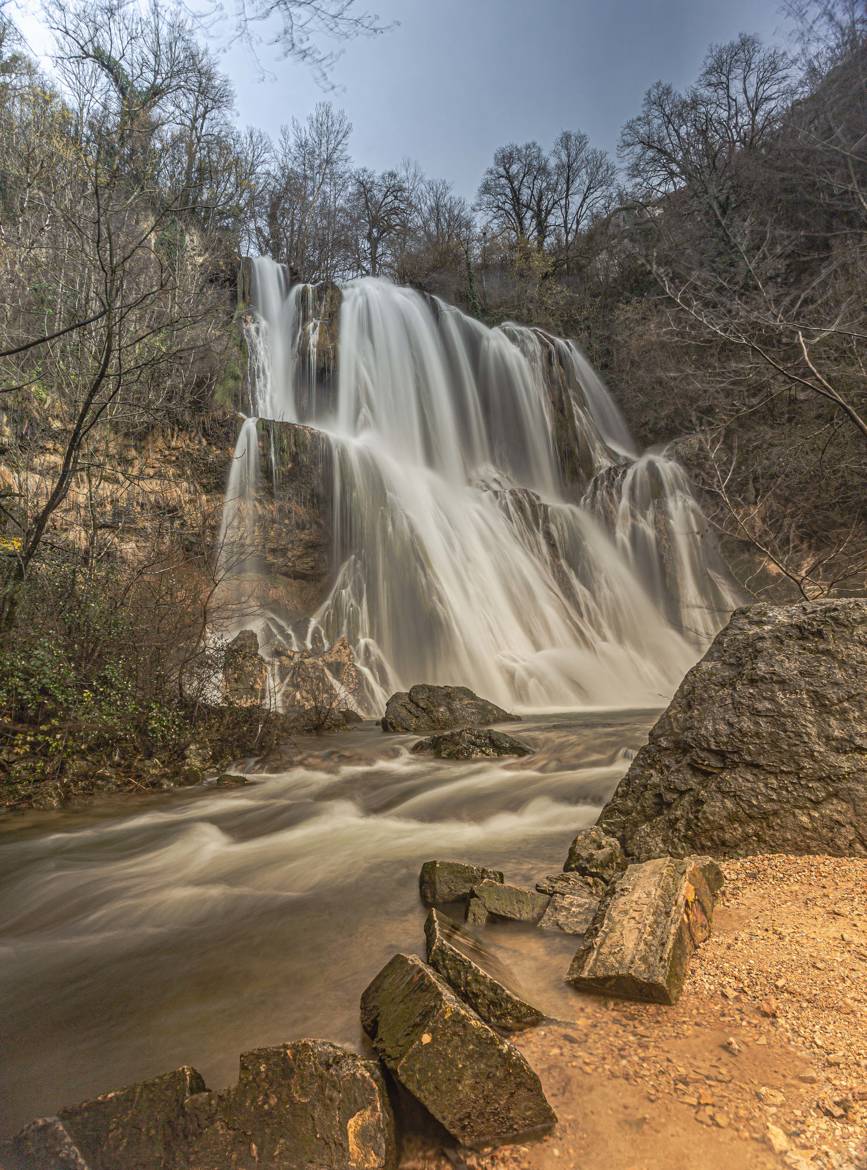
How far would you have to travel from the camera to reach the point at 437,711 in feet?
28.4

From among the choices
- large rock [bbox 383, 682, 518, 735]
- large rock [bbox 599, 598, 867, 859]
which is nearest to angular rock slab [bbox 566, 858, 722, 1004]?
large rock [bbox 599, 598, 867, 859]

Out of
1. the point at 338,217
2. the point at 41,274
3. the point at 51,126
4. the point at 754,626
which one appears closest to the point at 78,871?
the point at 754,626

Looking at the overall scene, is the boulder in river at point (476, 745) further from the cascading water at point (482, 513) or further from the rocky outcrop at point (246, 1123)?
the rocky outcrop at point (246, 1123)

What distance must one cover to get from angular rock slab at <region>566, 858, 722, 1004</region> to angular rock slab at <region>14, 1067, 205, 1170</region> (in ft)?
4.09

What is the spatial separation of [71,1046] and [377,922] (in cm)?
133

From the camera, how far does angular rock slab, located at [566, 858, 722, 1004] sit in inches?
77.9

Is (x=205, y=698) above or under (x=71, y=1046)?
above

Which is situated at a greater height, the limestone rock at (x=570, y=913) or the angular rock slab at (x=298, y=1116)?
the angular rock slab at (x=298, y=1116)

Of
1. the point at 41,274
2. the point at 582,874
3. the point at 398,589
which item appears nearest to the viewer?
the point at 582,874

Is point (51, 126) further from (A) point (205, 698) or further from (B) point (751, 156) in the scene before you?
(B) point (751, 156)

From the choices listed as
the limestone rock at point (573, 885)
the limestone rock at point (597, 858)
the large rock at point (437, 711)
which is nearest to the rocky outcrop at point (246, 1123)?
the limestone rock at point (573, 885)

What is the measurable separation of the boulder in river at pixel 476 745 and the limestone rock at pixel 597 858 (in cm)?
363

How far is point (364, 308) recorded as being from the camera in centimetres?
1836

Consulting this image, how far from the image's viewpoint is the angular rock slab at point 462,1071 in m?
1.54
